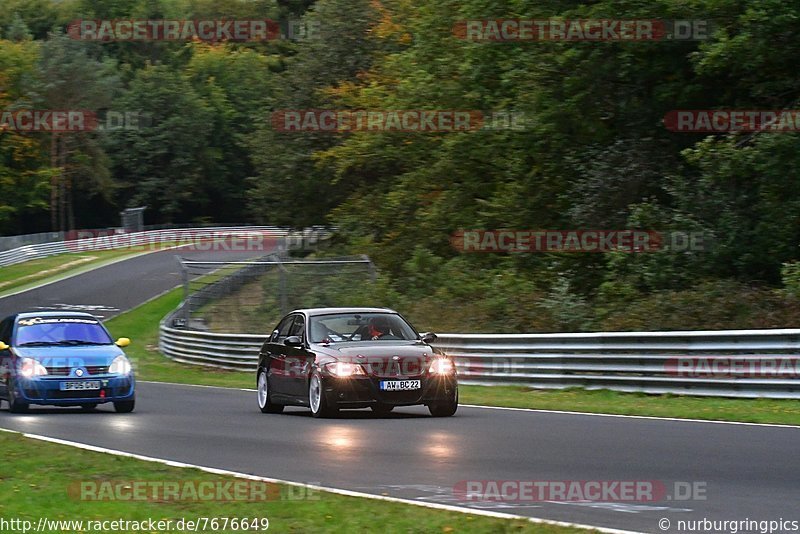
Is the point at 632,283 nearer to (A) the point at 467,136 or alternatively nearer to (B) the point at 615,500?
(A) the point at 467,136

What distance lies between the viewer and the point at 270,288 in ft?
106

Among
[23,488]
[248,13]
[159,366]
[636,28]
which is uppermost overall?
[248,13]

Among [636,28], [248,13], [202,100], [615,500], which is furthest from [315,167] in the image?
[248,13]

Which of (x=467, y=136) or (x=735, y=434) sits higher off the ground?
(x=467, y=136)

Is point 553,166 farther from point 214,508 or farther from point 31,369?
point 214,508

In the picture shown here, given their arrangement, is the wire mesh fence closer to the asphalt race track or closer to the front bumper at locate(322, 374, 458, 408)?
the asphalt race track

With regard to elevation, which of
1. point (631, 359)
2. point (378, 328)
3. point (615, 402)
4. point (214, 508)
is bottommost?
point (615, 402)

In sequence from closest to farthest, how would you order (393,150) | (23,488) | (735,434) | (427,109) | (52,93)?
(23,488) → (735,434) → (427,109) → (393,150) → (52,93)

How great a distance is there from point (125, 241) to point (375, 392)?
232 feet

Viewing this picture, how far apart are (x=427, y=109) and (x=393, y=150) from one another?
3746 millimetres

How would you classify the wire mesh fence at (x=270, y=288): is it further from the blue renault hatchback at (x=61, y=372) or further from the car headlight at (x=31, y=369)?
the car headlight at (x=31, y=369)

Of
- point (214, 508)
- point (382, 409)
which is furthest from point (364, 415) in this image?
point (214, 508)

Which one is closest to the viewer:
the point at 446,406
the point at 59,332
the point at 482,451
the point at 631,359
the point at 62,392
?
the point at 482,451

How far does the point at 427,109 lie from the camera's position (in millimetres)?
39344
